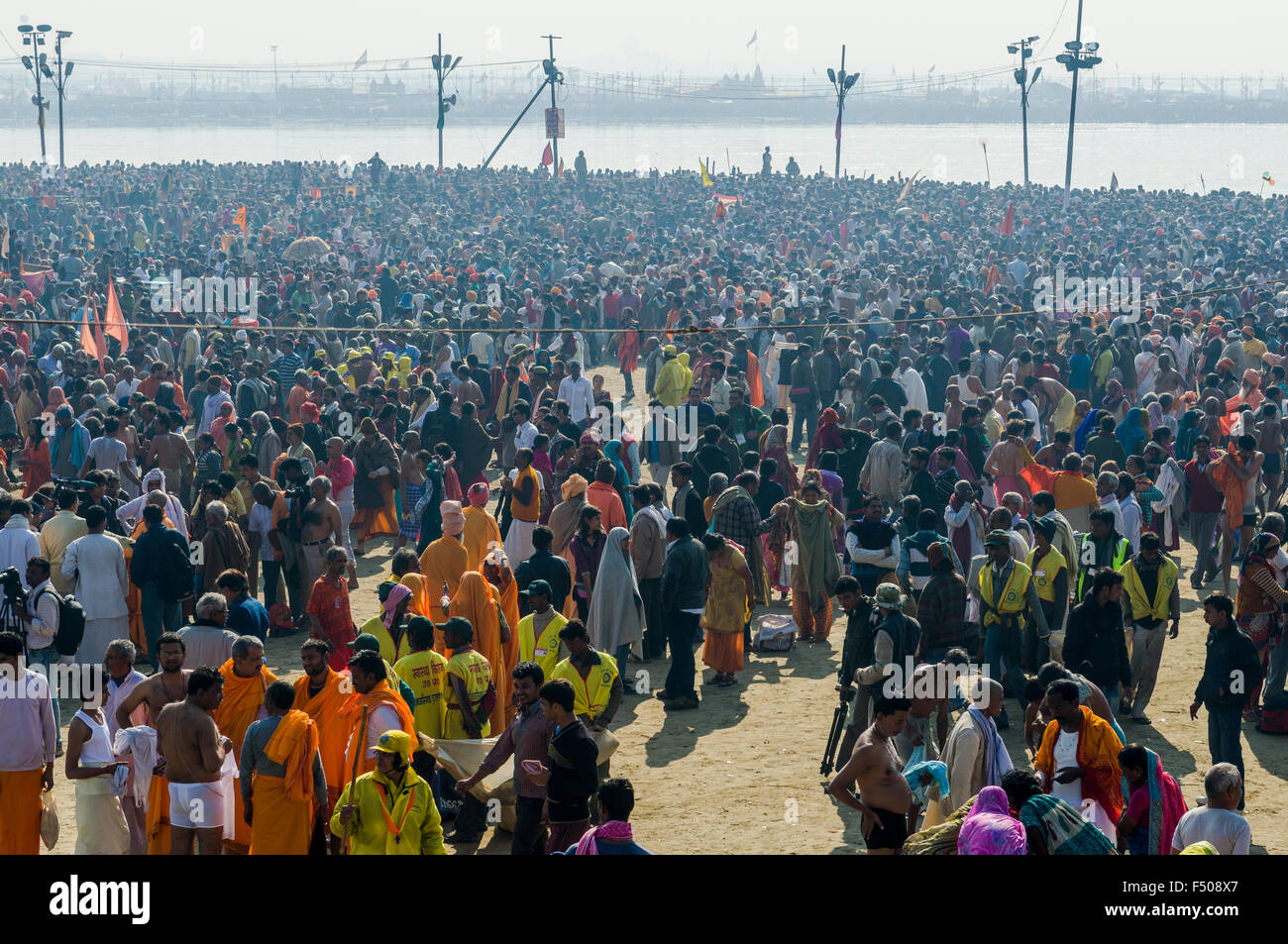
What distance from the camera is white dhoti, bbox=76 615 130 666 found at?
1078 cm

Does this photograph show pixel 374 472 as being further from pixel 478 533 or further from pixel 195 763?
pixel 195 763

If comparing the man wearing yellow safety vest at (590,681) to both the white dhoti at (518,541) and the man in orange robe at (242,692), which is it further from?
the white dhoti at (518,541)

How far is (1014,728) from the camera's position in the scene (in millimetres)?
10570

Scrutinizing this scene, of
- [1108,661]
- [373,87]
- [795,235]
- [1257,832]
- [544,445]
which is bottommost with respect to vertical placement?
[1257,832]

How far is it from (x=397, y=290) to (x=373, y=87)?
519 ft

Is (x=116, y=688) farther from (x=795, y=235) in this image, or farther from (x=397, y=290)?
(x=795, y=235)

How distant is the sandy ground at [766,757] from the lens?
8.83m

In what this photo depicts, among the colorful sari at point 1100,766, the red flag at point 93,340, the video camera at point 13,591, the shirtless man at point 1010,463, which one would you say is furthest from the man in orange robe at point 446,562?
the red flag at point 93,340

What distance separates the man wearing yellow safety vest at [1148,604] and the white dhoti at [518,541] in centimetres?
487

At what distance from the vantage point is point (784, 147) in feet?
377

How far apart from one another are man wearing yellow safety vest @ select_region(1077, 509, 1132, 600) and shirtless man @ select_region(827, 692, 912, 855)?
3.82 metres

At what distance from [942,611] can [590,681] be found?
2731mm

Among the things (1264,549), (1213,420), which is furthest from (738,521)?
(1213,420)
